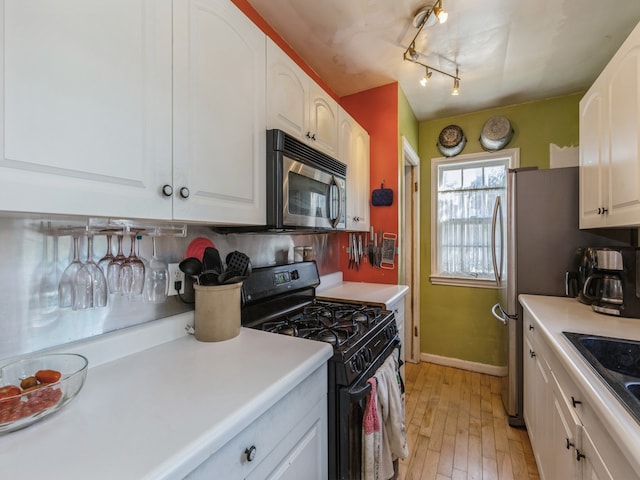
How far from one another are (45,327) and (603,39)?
323 cm

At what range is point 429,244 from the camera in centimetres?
319

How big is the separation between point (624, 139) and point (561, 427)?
1213 millimetres

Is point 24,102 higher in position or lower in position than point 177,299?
higher

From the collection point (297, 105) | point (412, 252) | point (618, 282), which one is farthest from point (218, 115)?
point (412, 252)

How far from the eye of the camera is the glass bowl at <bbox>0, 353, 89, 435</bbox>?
1.90ft

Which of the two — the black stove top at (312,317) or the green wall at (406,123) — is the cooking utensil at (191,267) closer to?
the black stove top at (312,317)

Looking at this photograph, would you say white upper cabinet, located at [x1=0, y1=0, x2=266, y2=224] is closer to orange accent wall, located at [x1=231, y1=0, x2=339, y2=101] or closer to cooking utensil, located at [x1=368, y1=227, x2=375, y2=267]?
orange accent wall, located at [x1=231, y1=0, x2=339, y2=101]

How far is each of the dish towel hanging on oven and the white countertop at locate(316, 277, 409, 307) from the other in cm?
51

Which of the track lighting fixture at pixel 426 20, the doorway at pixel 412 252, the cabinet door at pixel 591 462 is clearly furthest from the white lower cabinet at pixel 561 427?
the track lighting fixture at pixel 426 20

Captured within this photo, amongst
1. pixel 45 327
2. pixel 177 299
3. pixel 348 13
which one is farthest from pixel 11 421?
pixel 348 13

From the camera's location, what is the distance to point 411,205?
319cm

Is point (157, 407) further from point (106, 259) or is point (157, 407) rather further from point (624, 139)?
point (624, 139)

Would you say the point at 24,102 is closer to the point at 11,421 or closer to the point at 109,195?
the point at 109,195

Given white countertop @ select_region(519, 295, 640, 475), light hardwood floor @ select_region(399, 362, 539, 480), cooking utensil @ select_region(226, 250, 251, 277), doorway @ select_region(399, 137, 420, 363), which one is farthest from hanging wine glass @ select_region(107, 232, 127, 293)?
doorway @ select_region(399, 137, 420, 363)
